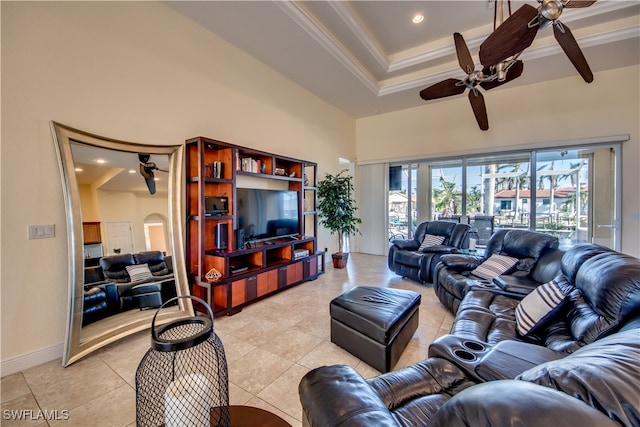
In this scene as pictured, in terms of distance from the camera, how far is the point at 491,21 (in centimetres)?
372

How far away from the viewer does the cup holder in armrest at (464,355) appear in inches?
56.4

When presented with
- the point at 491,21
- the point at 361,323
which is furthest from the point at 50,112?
the point at 491,21

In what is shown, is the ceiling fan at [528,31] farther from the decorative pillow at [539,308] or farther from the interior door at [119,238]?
the interior door at [119,238]

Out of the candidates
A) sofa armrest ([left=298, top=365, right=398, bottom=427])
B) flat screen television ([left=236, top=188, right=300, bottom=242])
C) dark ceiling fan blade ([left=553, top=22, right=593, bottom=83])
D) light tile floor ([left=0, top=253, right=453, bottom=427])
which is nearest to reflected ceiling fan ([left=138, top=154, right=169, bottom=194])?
flat screen television ([left=236, top=188, right=300, bottom=242])

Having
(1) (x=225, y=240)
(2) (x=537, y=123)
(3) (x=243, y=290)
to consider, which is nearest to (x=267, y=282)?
(3) (x=243, y=290)

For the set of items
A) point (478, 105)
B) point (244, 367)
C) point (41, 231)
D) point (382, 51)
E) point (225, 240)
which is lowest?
point (244, 367)

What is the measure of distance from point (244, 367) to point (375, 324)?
3.67 ft

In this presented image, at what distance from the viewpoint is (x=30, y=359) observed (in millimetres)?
2062

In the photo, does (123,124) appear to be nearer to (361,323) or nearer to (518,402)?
(361,323)

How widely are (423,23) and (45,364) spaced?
578cm

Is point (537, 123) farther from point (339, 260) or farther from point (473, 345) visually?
point (473, 345)

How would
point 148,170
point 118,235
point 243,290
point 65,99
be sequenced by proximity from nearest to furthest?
1. point 65,99
2. point 118,235
3. point 148,170
4. point 243,290

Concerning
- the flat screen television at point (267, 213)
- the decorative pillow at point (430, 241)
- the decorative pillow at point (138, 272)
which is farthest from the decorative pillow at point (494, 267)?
the decorative pillow at point (138, 272)

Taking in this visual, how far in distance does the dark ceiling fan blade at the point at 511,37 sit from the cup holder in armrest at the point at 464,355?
240cm
